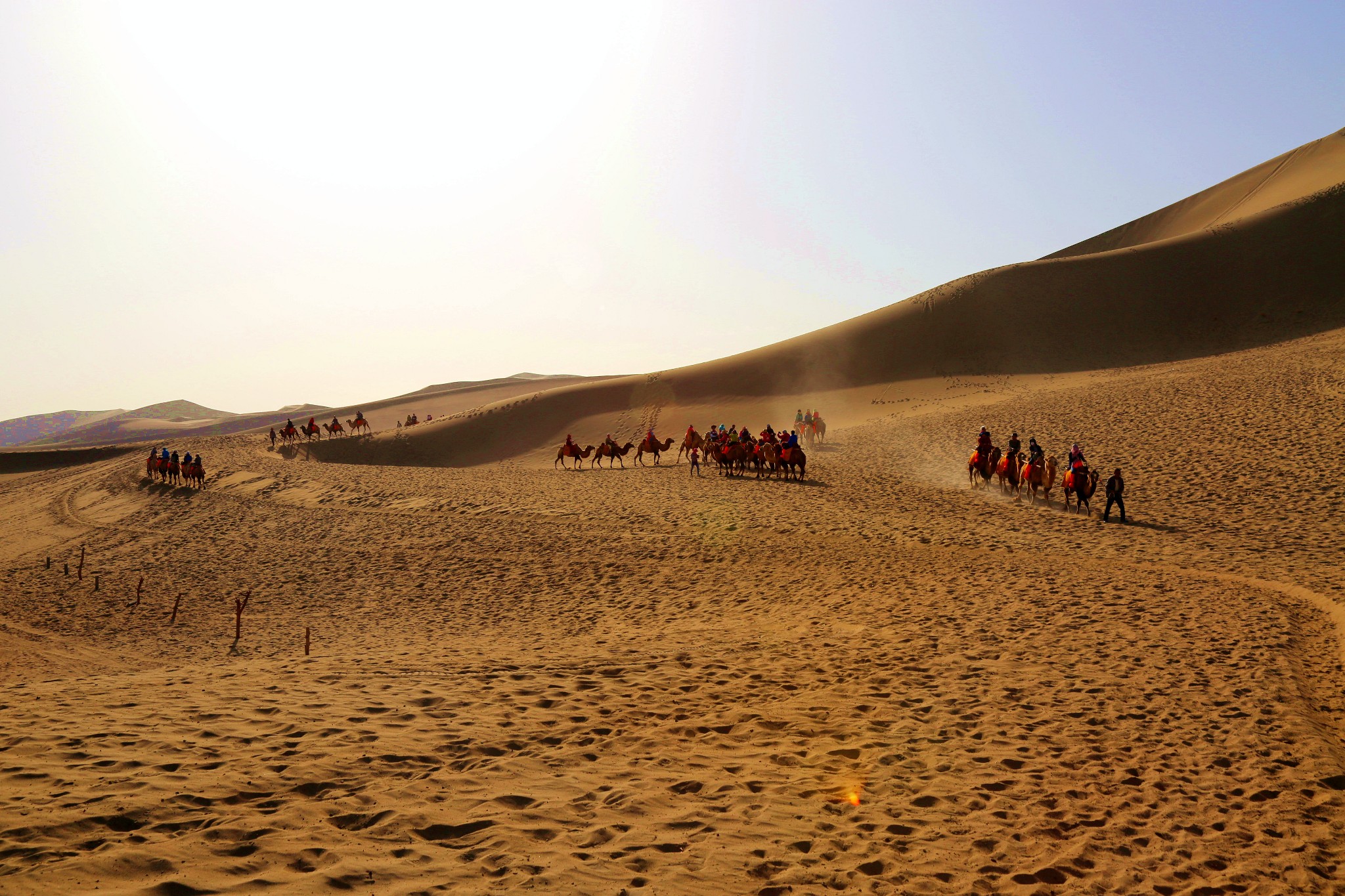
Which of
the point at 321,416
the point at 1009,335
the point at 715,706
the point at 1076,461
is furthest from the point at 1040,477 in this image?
the point at 321,416

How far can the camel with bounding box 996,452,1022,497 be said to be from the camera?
979 inches

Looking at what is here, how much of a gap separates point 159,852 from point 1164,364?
173ft

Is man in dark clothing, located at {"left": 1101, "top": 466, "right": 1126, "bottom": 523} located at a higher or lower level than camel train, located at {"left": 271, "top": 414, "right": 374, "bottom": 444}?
lower

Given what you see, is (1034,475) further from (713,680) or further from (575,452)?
(575,452)

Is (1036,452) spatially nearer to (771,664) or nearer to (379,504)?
(771,664)

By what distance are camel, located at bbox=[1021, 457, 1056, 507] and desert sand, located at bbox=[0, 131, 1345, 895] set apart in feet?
2.38

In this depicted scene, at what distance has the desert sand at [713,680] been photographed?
18.9 ft

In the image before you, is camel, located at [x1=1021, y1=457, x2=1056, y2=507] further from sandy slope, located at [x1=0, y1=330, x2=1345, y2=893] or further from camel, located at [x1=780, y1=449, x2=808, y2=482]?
camel, located at [x1=780, y1=449, x2=808, y2=482]

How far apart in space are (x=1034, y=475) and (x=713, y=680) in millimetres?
17500

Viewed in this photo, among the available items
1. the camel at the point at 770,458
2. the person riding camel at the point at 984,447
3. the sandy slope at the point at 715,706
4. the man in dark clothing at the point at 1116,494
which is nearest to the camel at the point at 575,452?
the camel at the point at 770,458

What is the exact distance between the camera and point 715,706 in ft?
30.4

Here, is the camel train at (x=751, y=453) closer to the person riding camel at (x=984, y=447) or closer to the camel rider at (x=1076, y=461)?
the person riding camel at (x=984, y=447)

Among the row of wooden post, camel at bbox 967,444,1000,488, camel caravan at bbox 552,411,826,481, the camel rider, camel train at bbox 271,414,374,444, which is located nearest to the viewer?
the row of wooden post

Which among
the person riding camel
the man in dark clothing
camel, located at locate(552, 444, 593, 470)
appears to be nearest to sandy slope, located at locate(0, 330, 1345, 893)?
the man in dark clothing
